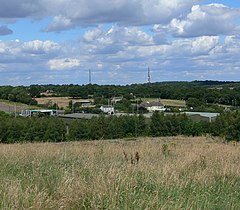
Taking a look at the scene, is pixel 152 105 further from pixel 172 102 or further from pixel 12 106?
pixel 12 106

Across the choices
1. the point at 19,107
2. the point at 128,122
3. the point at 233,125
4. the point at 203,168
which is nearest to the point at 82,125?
the point at 128,122

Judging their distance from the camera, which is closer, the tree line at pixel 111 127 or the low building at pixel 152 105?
the tree line at pixel 111 127

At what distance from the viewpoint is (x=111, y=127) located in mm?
65875

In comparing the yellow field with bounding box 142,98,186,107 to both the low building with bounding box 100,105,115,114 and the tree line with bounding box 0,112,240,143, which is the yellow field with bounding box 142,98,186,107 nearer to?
the low building with bounding box 100,105,115,114

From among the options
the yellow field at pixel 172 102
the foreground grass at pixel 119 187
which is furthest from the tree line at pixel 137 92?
the foreground grass at pixel 119 187

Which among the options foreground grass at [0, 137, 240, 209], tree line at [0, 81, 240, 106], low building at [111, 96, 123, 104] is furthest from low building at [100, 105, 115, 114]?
foreground grass at [0, 137, 240, 209]

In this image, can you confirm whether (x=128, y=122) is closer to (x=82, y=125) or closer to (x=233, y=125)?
(x=82, y=125)

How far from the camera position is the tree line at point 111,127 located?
5753 centimetres

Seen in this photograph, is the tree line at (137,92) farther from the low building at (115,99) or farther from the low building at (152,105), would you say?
the low building at (152,105)

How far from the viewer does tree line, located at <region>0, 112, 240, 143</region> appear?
57.5 metres

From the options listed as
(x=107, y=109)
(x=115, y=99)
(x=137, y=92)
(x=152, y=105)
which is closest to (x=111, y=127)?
(x=107, y=109)

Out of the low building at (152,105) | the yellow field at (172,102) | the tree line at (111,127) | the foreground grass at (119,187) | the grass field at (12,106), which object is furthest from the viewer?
the yellow field at (172,102)

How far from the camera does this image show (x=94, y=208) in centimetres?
490

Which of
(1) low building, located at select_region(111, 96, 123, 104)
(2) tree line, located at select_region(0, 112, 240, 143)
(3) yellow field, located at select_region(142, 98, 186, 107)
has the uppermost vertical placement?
(1) low building, located at select_region(111, 96, 123, 104)
